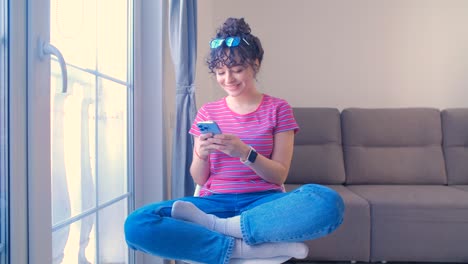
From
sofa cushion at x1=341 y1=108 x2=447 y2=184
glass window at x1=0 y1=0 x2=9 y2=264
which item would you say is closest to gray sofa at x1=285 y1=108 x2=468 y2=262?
sofa cushion at x1=341 y1=108 x2=447 y2=184

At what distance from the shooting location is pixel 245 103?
1357mm

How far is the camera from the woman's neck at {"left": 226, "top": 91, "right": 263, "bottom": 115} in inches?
52.7

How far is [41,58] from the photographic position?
1.00 m

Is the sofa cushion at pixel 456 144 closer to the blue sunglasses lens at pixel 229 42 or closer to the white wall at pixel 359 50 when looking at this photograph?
the white wall at pixel 359 50

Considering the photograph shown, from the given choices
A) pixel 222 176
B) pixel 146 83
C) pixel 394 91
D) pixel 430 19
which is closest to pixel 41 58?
pixel 222 176

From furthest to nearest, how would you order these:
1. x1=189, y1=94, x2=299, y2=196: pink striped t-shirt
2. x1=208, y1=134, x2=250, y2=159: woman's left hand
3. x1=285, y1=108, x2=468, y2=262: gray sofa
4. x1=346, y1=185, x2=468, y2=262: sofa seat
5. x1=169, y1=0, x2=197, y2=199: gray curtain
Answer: x1=285, y1=108, x2=468, y2=262: gray sofa
x1=346, y1=185, x2=468, y2=262: sofa seat
x1=169, y1=0, x2=197, y2=199: gray curtain
x1=189, y1=94, x2=299, y2=196: pink striped t-shirt
x1=208, y1=134, x2=250, y2=159: woman's left hand

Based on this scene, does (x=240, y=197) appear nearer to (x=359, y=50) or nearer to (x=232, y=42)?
(x=232, y=42)

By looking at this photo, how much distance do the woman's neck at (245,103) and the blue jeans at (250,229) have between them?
1.59 feet

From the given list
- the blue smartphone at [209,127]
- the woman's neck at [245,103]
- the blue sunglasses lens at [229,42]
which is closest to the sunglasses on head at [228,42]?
the blue sunglasses lens at [229,42]

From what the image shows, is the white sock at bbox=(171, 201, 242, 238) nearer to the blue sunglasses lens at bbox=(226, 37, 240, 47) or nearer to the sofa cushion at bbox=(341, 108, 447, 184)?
the blue sunglasses lens at bbox=(226, 37, 240, 47)

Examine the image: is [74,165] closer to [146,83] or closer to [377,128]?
[146,83]

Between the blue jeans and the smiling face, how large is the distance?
50 centimetres

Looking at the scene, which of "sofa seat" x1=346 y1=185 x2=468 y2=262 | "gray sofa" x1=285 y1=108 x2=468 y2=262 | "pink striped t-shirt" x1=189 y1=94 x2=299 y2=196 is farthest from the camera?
"gray sofa" x1=285 y1=108 x2=468 y2=262

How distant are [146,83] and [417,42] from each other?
2218mm
